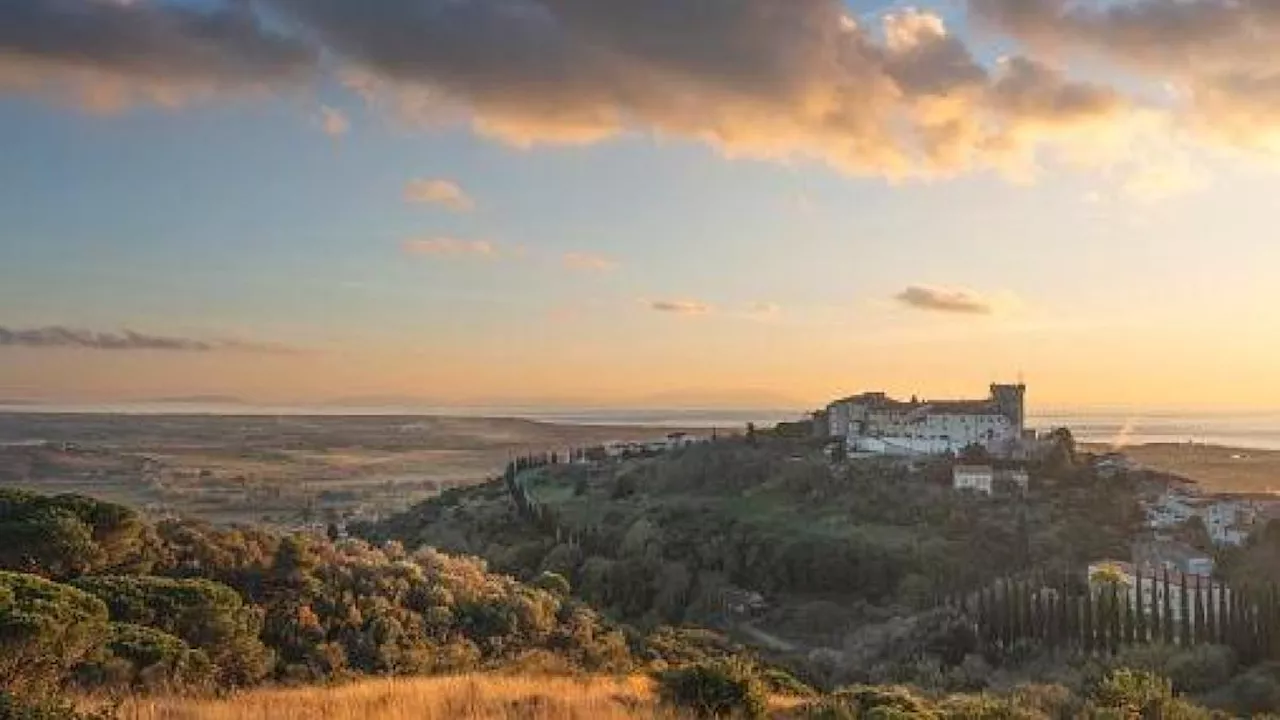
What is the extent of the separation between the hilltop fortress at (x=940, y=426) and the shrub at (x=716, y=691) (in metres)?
80.7

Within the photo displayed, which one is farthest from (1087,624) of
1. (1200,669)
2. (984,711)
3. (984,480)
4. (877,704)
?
(984,480)

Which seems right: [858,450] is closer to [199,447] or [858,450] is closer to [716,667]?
[716,667]

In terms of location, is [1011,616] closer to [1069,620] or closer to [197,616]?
[1069,620]

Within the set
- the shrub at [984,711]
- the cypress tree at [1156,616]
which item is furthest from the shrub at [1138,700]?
the cypress tree at [1156,616]

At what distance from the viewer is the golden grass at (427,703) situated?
10.3m

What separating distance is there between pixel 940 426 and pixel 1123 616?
54236 mm

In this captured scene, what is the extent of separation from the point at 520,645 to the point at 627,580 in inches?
1559

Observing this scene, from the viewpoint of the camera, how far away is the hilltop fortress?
93.9m

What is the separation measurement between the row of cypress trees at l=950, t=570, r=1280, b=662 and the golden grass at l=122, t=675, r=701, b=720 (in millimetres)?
31343

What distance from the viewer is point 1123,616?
43281 millimetres

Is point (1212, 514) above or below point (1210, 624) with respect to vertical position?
above

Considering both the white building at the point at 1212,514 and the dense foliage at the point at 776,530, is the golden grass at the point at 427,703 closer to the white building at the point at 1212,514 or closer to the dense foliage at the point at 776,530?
the dense foliage at the point at 776,530

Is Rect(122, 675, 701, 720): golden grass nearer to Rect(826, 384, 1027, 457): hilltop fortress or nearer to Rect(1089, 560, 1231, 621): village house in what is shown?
Rect(1089, 560, 1231, 621): village house

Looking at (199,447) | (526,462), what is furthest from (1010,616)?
(199,447)
